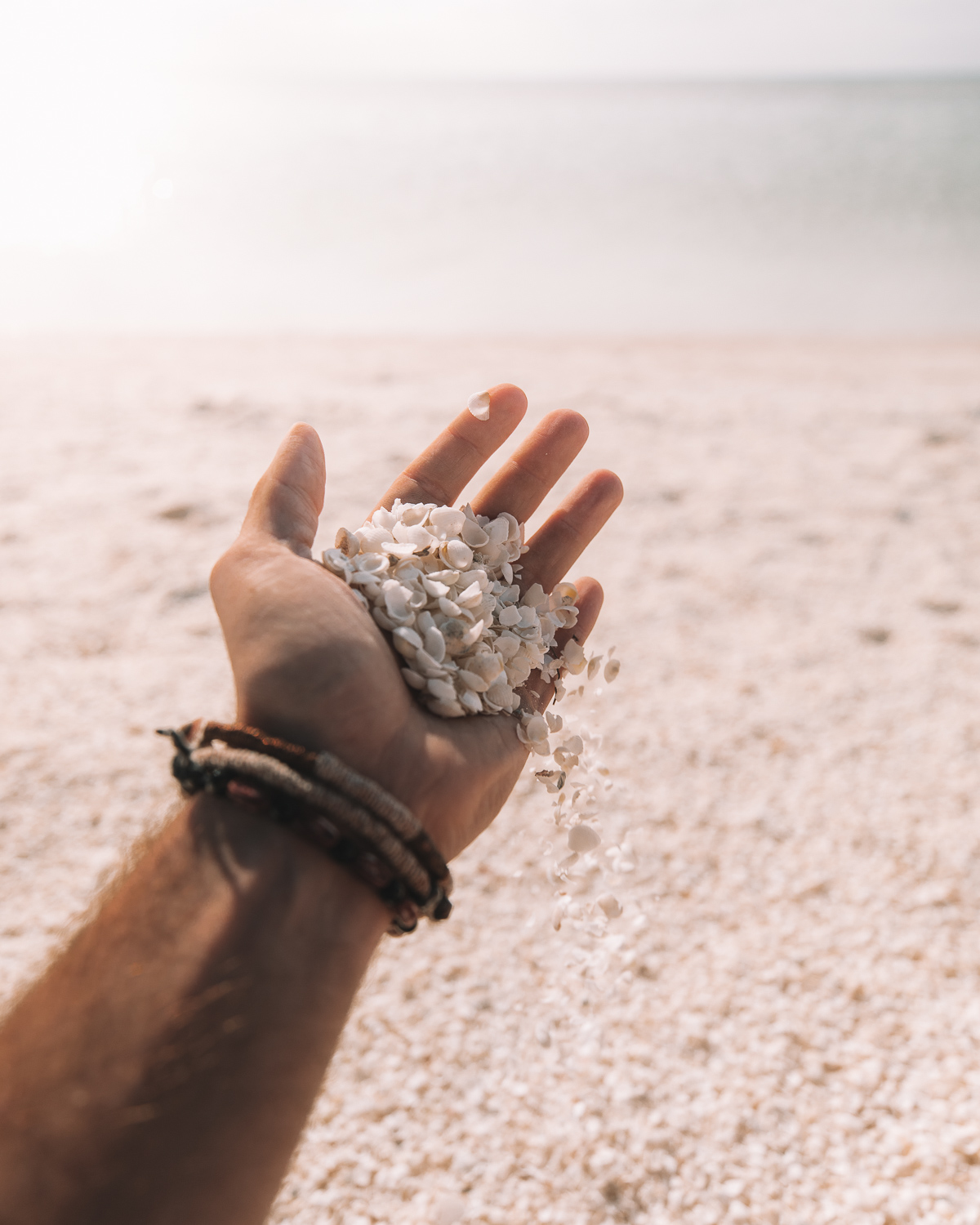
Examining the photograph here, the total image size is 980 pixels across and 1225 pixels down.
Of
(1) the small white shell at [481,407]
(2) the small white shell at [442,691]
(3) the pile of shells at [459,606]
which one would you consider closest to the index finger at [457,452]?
(1) the small white shell at [481,407]

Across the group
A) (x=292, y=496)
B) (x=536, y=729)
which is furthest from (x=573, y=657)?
(x=292, y=496)

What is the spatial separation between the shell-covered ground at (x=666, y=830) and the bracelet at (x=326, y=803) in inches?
23.5

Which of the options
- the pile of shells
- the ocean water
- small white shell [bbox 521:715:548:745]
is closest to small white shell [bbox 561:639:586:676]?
the pile of shells

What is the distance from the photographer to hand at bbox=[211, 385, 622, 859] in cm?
108

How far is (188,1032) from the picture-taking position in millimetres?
830

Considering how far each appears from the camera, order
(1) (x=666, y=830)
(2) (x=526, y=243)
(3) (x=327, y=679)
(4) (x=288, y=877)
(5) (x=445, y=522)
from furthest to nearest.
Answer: (2) (x=526, y=243), (1) (x=666, y=830), (5) (x=445, y=522), (3) (x=327, y=679), (4) (x=288, y=877)

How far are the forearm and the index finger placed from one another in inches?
37.3

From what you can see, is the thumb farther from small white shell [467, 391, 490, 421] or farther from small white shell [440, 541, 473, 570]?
small white shell [467, 391, 490, 421]

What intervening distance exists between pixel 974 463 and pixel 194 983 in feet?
12.7

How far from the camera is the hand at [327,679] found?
42.6 inches

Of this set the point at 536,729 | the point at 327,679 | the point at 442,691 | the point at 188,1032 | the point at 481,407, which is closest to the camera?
the point at 188,1032

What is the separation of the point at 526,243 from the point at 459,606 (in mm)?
9962

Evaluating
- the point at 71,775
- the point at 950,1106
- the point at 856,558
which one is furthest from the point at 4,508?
the point at 950,1106

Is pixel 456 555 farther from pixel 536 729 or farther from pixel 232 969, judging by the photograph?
pixel 232 969
